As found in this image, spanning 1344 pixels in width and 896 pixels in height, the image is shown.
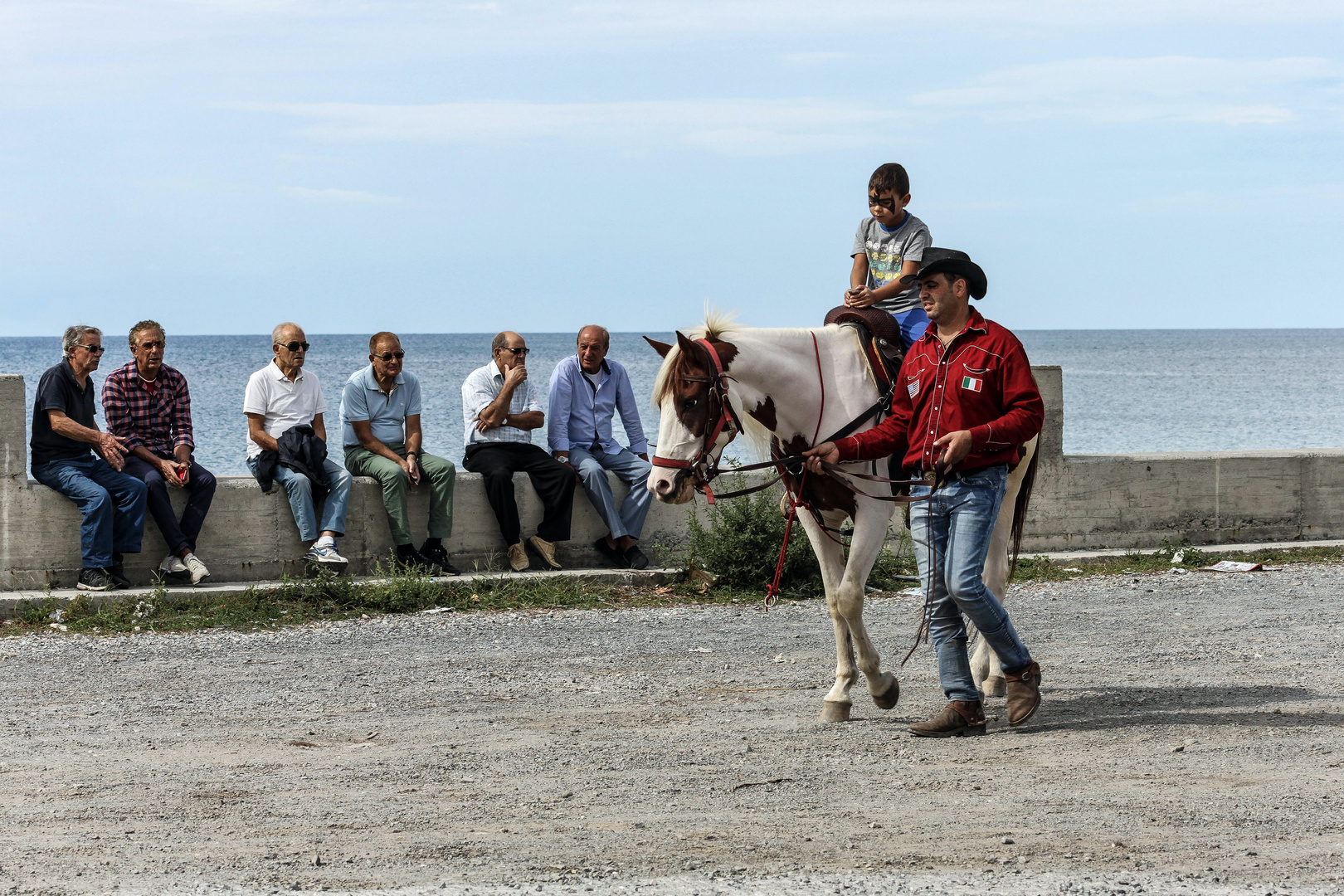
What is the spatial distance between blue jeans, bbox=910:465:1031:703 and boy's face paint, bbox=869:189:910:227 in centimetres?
204

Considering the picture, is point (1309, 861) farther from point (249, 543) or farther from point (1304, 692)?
point (249, 543)

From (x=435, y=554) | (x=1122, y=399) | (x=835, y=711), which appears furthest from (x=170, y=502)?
(x=1122, y=399)

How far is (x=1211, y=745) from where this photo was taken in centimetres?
565

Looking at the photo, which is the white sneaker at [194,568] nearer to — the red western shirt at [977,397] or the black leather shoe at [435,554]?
the black leather shoe at [435,554]

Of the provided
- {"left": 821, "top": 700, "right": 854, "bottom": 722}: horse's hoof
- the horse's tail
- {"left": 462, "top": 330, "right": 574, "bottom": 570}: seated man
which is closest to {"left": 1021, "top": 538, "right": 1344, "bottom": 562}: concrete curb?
the horse's tail

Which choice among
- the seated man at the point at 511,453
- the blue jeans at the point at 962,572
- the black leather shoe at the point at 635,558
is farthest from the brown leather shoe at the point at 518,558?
the blue jeans at the point at 962,572

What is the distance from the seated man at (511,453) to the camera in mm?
10102

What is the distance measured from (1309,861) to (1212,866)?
344mm

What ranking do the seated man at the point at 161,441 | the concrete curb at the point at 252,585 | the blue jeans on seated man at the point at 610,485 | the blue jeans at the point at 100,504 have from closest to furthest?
the concrete curb at the point at 252,585 < the blue jeans at the point at 100,504 < the seated man at the point at 161,441 < the blue jeans on seated man at the point at 610,485

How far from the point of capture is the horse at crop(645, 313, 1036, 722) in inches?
229

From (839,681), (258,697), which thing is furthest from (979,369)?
(258,697)

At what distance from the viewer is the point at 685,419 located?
578cm

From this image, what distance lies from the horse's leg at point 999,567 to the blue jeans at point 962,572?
769 mm

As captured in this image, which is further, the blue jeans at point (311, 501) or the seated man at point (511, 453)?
the seated man at point (511, 453)
